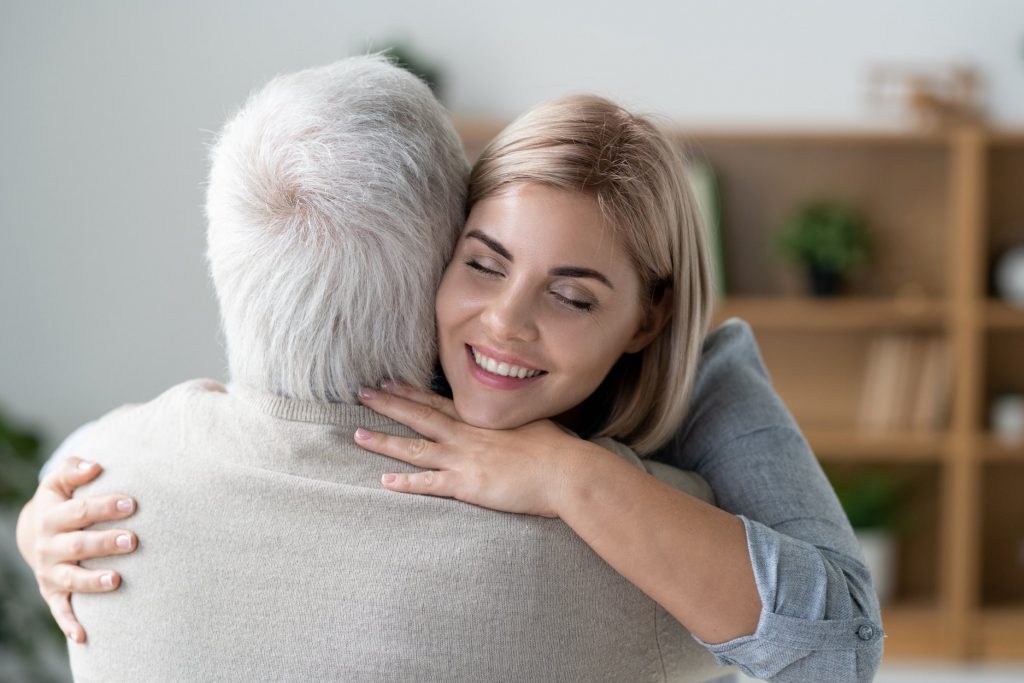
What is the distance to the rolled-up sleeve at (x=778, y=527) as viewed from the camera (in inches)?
43.3

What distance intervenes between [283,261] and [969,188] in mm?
3221

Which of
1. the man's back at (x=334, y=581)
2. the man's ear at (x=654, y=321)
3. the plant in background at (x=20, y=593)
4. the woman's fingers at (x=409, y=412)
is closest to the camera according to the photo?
the man's back at (x=334, y=581)

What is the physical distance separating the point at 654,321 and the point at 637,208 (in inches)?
6.8

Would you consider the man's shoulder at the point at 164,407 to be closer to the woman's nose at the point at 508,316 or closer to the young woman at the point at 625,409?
the young woman at the point at 625,409

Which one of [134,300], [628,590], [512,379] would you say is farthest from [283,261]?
[134,300]

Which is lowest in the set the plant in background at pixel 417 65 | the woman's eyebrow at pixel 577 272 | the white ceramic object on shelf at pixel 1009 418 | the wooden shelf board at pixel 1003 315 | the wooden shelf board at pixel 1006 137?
the white ceramic object on shelf at pixel 1009 418

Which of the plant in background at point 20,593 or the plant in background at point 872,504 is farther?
the plant in background at point 872,504

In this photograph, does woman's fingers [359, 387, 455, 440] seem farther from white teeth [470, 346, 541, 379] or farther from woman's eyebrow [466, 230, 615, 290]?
woman's eyebrow [466, 230, 615, 290]

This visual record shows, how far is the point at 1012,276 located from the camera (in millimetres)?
3846

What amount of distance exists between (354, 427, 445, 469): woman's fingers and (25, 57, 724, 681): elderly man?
0.01 meters

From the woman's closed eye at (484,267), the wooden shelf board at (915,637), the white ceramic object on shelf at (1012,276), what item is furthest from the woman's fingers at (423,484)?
the white ceramic object on shelf at (1012,276)

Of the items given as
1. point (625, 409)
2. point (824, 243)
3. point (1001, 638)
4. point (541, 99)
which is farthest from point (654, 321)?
point (1001, 638)

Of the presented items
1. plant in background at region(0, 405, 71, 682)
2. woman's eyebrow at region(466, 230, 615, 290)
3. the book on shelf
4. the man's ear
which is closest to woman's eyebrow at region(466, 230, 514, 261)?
woman's eyebrow at region(466, 230, 615, 290)

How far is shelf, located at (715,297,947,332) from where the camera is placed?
385cm
